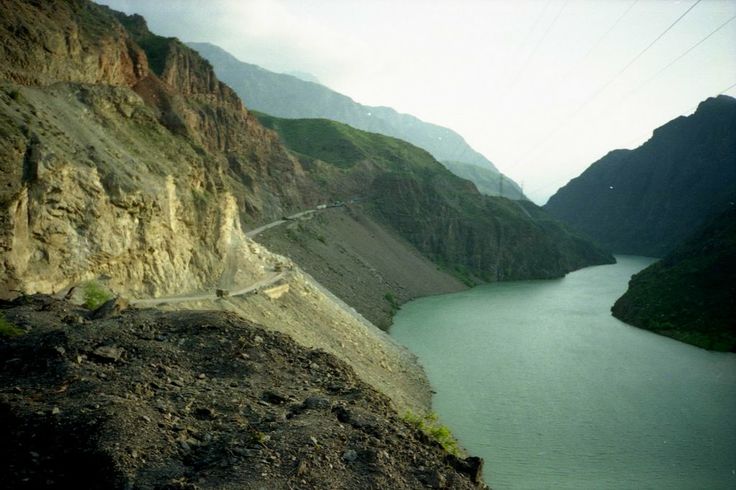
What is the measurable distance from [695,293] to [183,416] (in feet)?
185

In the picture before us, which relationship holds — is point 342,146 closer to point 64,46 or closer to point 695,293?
point 695,293

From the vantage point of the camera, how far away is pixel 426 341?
147ft

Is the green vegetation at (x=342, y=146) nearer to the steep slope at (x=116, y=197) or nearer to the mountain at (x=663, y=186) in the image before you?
the steep slope at (x=116, y=197)

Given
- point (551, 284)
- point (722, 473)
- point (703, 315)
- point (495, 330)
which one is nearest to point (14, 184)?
point (722, 473)

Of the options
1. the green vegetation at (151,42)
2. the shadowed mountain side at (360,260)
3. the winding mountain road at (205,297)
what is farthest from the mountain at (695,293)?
the green vegetation at (151,42)

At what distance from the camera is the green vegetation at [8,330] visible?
1383 centimetres

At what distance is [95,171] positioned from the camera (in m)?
23.5

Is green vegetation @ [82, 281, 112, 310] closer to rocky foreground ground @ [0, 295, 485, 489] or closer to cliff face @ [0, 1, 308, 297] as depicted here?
cliff face @ [0, 1, 308, 297]

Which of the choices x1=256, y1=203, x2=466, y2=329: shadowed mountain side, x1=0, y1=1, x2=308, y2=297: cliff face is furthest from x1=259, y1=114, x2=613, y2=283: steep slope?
x1=0, y1=1, x2=308, y2=297: cliff face

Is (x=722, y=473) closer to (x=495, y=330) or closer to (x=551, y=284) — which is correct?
(x=495, y=330)

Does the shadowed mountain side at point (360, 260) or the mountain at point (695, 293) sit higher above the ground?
the mountain at point (695, 293)

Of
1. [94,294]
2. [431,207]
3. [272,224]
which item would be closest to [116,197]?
[94,294]

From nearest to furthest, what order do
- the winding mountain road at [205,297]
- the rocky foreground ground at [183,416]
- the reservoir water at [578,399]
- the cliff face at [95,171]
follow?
the rocky foreground ground at [183,416]
the cliff face at [95,171]
the reservoir water at [578,399]
the winding mountain road at [205,297]

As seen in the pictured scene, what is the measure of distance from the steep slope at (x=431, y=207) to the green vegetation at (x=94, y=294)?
57.2 m
